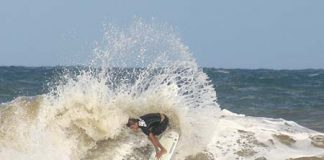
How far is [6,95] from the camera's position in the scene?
2050 cm

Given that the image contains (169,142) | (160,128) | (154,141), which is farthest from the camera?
(169,142)

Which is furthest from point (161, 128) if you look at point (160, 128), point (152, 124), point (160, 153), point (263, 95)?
point (263, 95)

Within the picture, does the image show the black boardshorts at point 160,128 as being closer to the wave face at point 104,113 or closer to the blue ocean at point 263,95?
the wave face at point 104,113

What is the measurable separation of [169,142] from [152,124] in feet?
1.94

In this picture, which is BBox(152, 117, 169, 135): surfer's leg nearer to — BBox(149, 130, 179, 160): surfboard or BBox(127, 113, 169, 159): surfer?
BBox(127, 113, 169, 159): surfer

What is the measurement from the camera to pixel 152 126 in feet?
29.7

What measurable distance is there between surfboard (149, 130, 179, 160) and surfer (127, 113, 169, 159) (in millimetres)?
182

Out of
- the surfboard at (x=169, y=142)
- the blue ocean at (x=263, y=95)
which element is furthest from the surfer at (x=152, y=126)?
the blue ocean at (x=263, y=95)

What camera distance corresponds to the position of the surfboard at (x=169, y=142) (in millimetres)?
9312

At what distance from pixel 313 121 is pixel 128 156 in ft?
26.3

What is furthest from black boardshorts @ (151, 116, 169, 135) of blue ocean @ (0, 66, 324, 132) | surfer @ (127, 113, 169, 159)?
blue ocean @ (0, 66, 324, 132)

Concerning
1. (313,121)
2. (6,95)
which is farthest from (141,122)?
(6,95)

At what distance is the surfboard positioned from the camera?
931 centimetres

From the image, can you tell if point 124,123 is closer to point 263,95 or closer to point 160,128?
point 160,128
